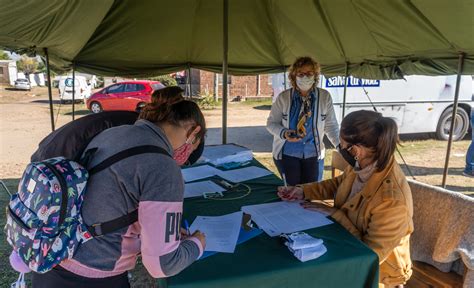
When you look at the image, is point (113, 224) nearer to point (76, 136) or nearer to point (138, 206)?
point (138, 206)

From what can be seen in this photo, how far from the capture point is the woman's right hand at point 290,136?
2.80 m

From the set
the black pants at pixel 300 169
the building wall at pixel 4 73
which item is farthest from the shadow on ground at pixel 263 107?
the building wall at pixel 4 73

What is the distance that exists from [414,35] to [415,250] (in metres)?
1.82

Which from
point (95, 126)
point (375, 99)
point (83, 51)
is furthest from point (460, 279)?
point (375, 99)

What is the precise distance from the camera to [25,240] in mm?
995

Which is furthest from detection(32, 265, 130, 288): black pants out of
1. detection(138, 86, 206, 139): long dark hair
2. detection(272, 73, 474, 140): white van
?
detection(272, 73, 474, 140): white van

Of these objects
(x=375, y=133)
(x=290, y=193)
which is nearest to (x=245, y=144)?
(x=290, y=193)

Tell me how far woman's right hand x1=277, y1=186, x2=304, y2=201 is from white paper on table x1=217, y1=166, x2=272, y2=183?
1.23 feet

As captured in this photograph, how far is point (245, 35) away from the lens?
4582 mm

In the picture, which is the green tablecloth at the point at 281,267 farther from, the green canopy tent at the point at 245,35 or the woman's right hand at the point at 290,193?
the green canopy tent at the point at 245,35

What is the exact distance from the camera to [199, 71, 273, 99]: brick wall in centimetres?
1895

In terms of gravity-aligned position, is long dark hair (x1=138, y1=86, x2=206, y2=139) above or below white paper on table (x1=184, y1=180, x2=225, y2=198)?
above

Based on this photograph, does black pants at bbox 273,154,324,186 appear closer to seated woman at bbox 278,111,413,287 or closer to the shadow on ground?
seated woman at bbox 278,111,413,287

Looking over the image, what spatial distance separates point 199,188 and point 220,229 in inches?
25.2
